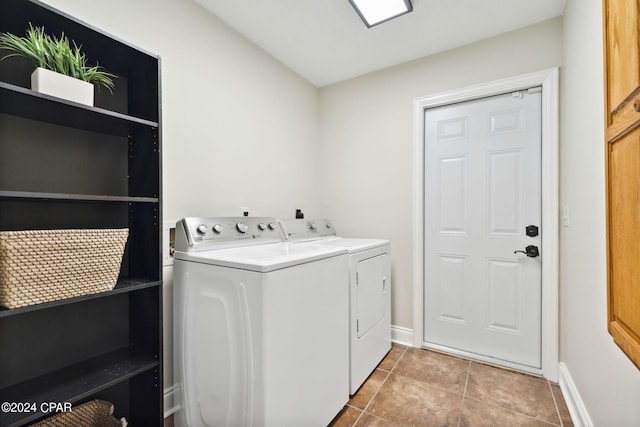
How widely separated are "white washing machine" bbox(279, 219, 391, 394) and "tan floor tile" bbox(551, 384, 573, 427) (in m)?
1.04

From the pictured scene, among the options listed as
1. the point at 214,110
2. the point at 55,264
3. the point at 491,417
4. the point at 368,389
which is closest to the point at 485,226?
the point at 491,417

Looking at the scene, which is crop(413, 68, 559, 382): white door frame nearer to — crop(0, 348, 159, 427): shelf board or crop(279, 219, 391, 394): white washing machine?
crop(279, 219, 391, 394): white washing machine

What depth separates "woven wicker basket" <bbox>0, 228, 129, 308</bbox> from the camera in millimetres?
929

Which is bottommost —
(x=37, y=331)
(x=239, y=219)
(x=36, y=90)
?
(x=37, y=331)

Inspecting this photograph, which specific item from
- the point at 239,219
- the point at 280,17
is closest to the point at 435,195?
the point at 239,219

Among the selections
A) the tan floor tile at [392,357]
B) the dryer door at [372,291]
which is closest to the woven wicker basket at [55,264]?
the dryer door at [372,291]

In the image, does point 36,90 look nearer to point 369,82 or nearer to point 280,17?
point 280,17

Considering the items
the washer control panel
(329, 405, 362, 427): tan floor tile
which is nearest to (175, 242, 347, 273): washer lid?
the washer control panel

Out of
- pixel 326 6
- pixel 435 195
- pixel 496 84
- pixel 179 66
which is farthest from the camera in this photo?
pixel 435 195

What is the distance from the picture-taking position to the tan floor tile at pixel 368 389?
1715mm

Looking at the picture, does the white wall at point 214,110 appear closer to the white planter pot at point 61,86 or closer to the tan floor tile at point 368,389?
the white planter pot at point 61,86

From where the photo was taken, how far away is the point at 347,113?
9.26 ft

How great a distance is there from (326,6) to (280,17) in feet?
1.06

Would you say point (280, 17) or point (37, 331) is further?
point (280, 17)
